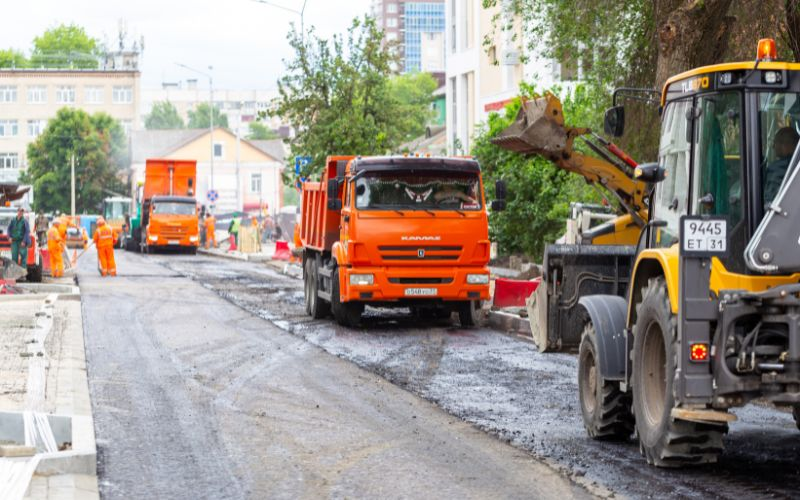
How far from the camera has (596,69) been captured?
73.9 ft

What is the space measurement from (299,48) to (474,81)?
18.4 meters

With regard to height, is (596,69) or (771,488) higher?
(596,69)

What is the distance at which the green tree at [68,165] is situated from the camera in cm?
10706

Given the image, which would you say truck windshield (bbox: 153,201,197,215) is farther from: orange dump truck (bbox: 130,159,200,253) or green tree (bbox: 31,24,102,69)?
green tree (bbox: 31,24,102,69)

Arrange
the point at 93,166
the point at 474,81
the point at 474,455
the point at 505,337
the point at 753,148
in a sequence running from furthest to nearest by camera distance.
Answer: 1. the point at 93,166
2. the point at 474,81
3. the point at 505,337
4. the point at 474,455
5. the point at 753,148

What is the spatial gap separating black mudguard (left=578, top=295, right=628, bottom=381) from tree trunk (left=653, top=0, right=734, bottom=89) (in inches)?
290

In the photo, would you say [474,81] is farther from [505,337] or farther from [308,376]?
[308,376]

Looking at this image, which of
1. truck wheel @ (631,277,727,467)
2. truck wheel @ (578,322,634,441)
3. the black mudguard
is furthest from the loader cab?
truck wheel @ (578,322,634,441)

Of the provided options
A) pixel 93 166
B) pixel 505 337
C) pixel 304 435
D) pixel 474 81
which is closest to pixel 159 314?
pixel 505 337

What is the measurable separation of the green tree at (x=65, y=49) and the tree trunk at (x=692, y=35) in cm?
13158

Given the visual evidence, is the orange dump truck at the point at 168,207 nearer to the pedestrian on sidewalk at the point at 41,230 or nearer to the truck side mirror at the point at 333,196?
the pedestrian on sidewalk at the point at 41,230

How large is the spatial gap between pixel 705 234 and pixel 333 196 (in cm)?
1328

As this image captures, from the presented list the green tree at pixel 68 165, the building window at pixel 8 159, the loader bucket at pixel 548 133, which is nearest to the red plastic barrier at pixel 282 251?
the loader bucket at pixel 548 133

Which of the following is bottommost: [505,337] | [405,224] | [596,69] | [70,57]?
[505,337]
